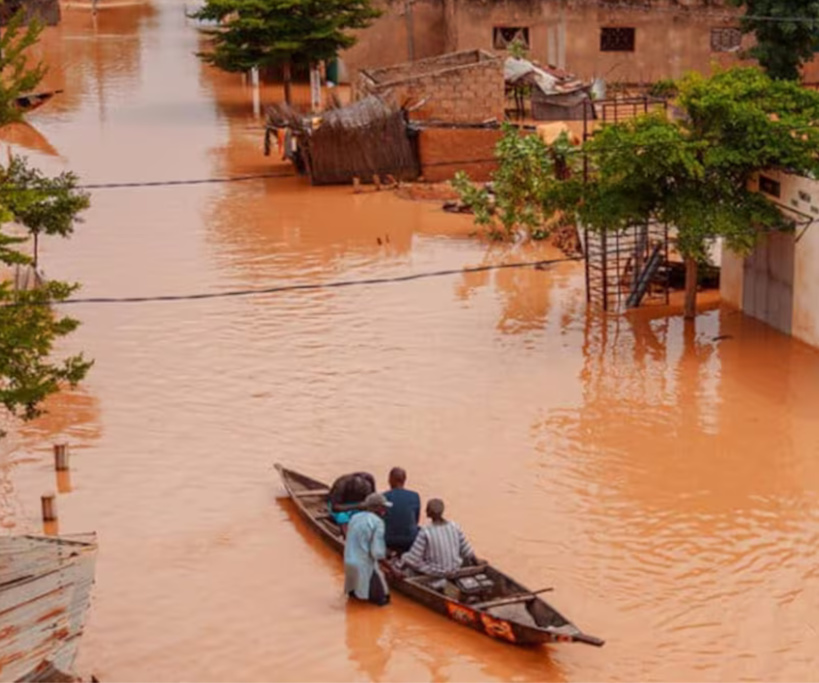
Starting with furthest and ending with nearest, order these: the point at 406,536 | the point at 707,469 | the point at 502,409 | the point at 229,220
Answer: the point at 229,220 < the point at 502,409 < the point at 707,469 < the point at 406,536

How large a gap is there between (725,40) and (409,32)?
Answer: 8.24 metres

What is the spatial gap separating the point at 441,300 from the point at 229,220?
7.59 metres

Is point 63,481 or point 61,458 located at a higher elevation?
point 61,458

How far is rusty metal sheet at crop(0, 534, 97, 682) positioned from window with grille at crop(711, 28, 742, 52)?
31198 mm

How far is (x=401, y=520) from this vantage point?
1547 centimetres

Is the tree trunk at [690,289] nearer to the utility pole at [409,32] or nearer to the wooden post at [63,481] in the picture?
the wooden post at [63,481]

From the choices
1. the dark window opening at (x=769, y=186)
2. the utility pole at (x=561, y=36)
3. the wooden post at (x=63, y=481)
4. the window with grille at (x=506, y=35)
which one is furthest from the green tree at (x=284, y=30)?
the wooden post at (x=63, y=481)

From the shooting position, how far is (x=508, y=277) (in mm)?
27375

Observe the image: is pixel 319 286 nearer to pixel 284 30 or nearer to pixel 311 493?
pixel 311 493

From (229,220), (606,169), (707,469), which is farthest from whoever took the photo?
(229,220)

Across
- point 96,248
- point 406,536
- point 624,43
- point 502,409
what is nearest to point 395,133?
point 96,248

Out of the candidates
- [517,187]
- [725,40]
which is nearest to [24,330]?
[517,187]

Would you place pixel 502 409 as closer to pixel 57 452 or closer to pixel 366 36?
pixel 57 452

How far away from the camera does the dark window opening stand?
23.1m
